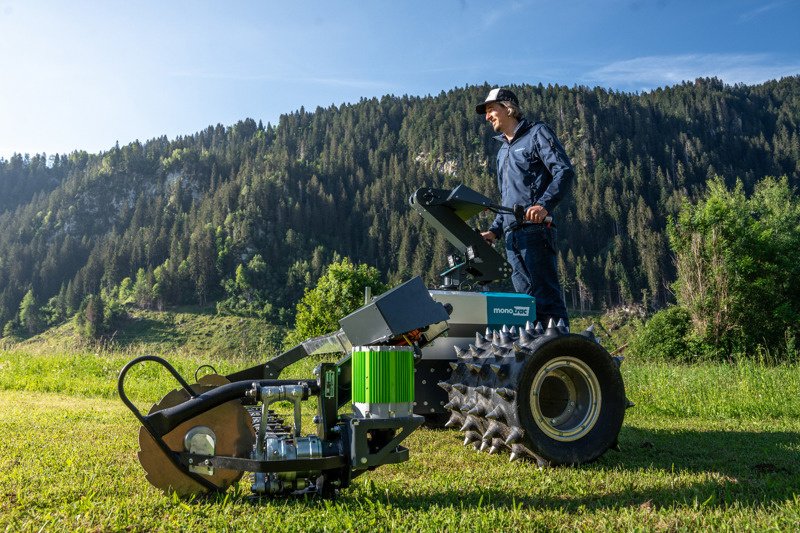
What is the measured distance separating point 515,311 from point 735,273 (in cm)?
5240

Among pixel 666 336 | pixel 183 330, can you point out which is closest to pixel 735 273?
pixel 666 336

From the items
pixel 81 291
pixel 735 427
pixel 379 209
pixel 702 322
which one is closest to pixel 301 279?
pixel 379 209

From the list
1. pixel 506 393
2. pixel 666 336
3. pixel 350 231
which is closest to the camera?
pixel 506 393

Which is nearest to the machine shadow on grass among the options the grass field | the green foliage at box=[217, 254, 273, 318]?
the grass field

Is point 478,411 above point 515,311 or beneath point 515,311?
beneath

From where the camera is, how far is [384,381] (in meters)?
2.82

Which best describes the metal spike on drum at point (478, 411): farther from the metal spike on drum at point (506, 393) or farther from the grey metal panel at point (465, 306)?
the grey metal panel at point (465, 306)

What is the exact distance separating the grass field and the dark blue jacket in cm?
201

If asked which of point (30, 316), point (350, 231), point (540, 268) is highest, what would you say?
point (350, 231)

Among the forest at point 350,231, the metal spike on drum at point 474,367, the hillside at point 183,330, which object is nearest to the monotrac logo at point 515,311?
the metal spike on drum at point 474,367

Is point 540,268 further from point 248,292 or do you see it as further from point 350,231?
point 350,231

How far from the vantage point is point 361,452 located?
278 cm

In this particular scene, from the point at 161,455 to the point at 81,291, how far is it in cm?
17462

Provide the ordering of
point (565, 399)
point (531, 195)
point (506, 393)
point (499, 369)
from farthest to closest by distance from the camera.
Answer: point (531, 195)
point (565, 399)
point (499, 369)
point (506, 393)
